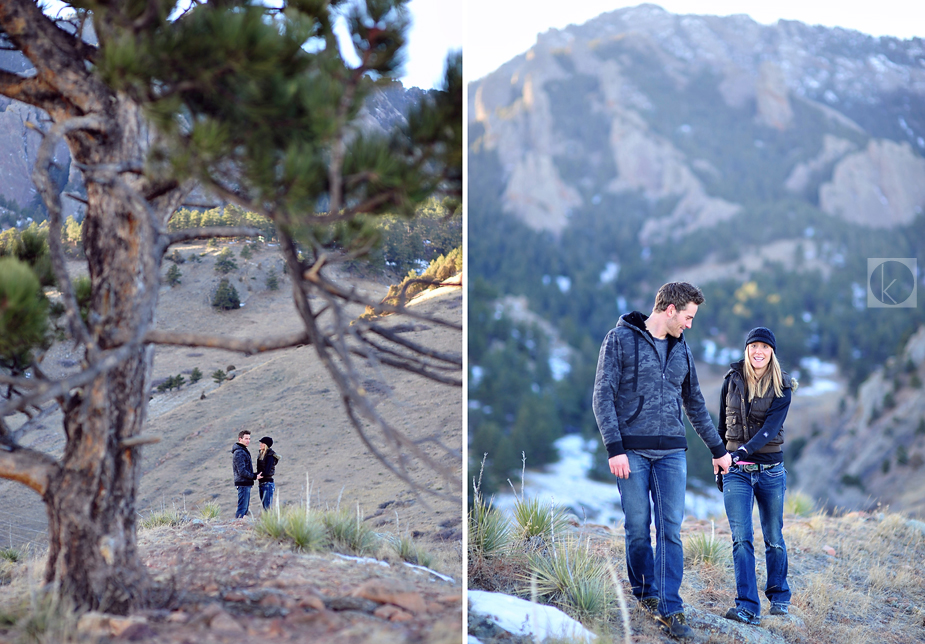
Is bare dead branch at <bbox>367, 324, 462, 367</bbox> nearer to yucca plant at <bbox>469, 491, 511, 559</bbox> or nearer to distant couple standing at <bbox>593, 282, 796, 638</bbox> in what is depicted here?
distant couple standing at <bbox>593, 282, 796, 638</bbox>

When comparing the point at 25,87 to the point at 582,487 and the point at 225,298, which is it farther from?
the point at 582,487

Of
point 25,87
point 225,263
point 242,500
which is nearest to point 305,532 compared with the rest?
point 25,87

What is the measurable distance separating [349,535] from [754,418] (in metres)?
2.43

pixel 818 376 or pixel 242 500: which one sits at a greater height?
pixel 818 376

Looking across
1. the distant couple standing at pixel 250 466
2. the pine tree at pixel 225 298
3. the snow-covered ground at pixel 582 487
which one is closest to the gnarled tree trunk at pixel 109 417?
the distant couple standing at pixel 250 466

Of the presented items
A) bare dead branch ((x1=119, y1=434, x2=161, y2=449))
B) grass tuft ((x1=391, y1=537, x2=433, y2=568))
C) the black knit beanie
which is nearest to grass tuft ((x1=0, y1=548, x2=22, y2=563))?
grass tuft ((x1=391, y1=537, x2=433, y2=568))

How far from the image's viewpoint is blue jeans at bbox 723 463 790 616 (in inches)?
126

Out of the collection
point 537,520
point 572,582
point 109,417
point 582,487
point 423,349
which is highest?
point 423,349

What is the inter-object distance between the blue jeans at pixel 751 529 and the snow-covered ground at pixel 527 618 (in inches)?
37.8

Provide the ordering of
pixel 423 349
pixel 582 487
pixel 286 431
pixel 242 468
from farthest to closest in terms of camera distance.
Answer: pixel 582 487, pixel 286 431, pixel 242 468, pixel 423 349

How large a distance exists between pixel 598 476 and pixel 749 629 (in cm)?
5628

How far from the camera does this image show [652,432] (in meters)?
2.79

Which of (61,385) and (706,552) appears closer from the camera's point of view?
(61,385)

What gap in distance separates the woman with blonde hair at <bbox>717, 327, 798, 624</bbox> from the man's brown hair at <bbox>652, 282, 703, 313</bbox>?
0.55 m
